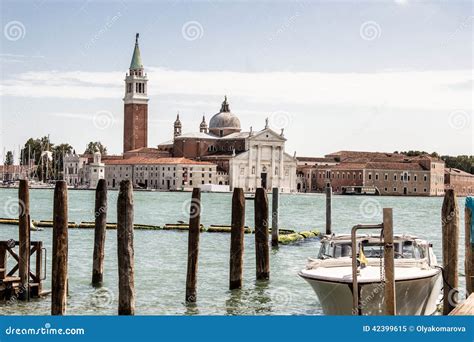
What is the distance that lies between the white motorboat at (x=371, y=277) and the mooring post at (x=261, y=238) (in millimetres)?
2295

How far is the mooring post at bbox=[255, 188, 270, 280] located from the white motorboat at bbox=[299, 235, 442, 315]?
229 cm

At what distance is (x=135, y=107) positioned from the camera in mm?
70938

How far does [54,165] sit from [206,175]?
444 inches

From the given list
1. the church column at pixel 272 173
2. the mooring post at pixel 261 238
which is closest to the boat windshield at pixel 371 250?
the mooring post at pixel 261 238

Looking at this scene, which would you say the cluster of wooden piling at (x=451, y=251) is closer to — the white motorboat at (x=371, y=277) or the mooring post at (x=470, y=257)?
the mooring post at (x=470, y=257)

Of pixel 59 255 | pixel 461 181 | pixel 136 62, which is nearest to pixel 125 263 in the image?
pixel 59 255

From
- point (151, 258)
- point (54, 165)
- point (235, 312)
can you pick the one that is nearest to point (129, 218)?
point (235, 312)

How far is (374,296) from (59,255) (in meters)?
2.35

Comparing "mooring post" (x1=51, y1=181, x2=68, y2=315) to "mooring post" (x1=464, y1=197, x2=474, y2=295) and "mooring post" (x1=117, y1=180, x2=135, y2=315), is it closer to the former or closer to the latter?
"mooring post" (x1=117, y1=180, x2=135, y2=315)

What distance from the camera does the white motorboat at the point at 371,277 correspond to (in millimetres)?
6777

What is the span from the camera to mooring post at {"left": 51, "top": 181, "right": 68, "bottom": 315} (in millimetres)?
7051

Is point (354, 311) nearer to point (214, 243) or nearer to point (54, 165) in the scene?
point (214, 243)

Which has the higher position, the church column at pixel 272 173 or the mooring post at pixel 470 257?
the church column at pixel 272 173

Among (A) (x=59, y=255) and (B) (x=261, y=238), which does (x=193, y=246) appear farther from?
(B) (x=261, y=238)
